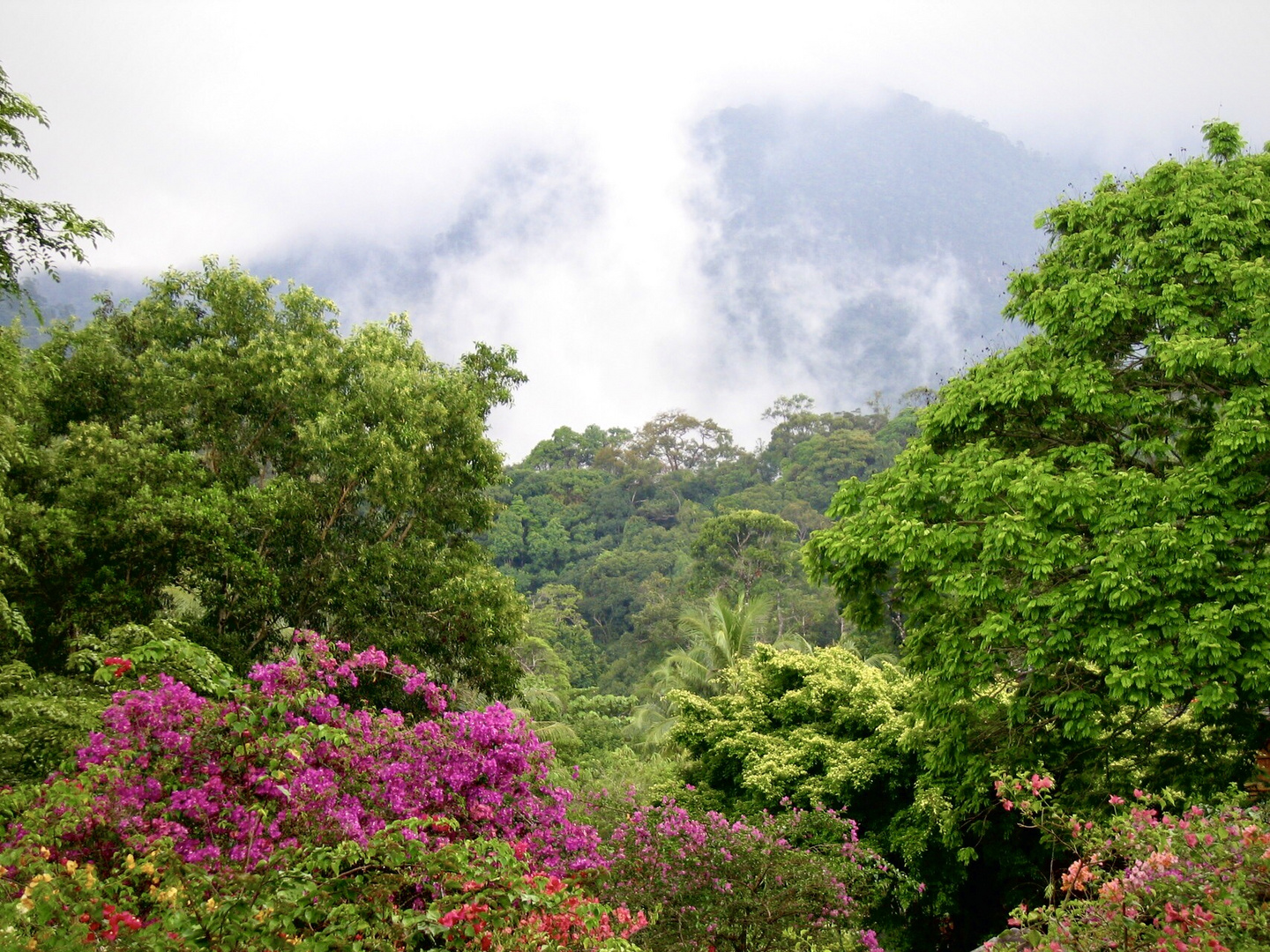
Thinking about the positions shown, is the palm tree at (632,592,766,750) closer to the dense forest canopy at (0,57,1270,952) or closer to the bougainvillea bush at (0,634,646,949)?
the dense forest canopy at (0,57,1270,952)

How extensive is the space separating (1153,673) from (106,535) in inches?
380

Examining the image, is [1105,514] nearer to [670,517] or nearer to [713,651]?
[713,651]

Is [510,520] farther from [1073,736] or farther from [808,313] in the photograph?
[808,313]

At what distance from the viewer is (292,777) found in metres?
4.45

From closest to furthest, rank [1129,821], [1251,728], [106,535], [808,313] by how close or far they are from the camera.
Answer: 1. [1129,821]
2. [1251,728]
3. [106,535]
4. [808,313]

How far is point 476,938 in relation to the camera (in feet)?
10.3

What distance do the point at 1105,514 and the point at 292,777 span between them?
5.75 metres

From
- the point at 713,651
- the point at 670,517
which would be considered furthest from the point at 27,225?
the point at 670,517

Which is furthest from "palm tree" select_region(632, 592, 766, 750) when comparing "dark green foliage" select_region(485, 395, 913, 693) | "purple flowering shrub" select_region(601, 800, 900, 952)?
"dark green foliage" select_region(485, 395, 913, 693)

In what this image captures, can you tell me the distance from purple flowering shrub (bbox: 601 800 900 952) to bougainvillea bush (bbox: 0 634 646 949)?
50 centimetres

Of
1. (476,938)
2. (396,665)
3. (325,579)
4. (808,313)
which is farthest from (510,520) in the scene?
(808,313)

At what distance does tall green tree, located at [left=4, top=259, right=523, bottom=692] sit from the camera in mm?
9211

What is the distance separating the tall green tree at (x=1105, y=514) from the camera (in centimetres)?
598

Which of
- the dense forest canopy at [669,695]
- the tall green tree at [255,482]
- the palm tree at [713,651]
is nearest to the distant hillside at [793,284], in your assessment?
the palm tree at [713,651]
